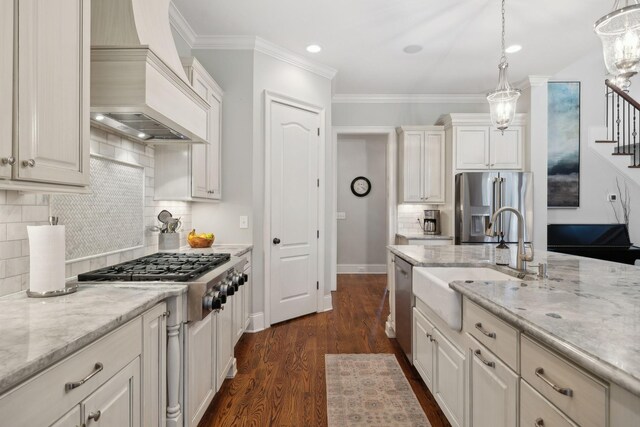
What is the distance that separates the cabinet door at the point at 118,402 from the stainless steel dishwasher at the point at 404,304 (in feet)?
6.02

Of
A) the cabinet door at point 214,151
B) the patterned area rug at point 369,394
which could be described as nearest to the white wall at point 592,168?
the patterned area rug at point 369,394

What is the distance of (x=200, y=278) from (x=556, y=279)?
5.83 feet

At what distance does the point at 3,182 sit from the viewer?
1.07 m

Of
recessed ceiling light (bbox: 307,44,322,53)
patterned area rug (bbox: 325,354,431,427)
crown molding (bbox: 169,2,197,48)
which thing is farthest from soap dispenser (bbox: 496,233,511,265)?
crown molding (bbox: 169,2,197,48)

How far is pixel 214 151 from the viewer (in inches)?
128

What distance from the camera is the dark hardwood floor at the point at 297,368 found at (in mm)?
2105

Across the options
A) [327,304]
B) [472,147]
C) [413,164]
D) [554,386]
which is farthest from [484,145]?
[554,386]

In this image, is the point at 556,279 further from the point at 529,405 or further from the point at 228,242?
the point at 228,242

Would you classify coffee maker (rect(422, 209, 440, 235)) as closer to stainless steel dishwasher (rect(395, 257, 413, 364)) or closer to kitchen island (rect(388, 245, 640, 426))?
stainless steel dishwasher (rect(395, 257, 413, 364))

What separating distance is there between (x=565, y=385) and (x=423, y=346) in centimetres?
141

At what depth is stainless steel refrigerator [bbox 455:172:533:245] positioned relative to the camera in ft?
14.4

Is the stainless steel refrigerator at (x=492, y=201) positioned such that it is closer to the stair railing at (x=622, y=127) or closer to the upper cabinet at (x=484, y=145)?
the upper cabinet at (x=484, y=145)

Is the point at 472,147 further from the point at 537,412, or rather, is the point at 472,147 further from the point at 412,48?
the point at 537,412

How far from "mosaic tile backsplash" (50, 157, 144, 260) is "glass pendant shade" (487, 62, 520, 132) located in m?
2.73
